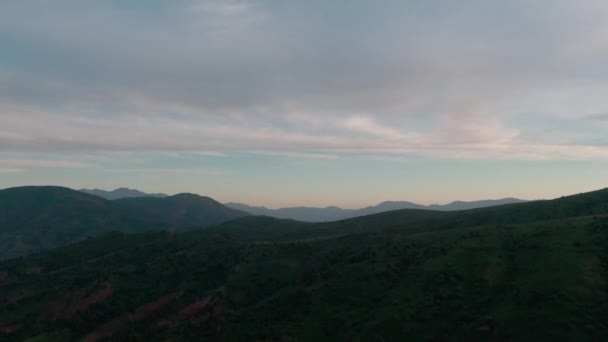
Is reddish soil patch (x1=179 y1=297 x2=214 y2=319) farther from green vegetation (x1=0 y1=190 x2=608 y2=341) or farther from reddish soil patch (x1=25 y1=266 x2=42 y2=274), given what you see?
reddish soil patch (x1=25 y1=266 x2=42 y2=274)

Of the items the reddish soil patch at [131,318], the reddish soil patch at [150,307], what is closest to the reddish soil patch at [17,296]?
the reddish soil patch at [131,318]

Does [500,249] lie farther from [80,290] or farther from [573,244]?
[80,290]

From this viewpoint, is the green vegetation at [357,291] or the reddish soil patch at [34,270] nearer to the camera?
the green vegetation at [357,291]

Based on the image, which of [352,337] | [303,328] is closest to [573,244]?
[352,337]

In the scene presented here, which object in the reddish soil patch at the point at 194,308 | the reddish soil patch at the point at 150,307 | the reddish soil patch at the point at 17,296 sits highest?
the reddish soil patch at the point at 194,308

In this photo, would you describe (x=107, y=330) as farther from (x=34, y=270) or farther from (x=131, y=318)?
(x=34, y=270)

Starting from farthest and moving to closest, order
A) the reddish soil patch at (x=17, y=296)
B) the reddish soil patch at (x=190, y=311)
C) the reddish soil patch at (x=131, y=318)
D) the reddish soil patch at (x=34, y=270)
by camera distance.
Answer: the reddish soil patch at (x=34, y=270)
the reddish soil patch at (x=17, y=296)
the reddish soil patch at (x=131, y=318)
the reddish soil patch at (x=190, y=311)

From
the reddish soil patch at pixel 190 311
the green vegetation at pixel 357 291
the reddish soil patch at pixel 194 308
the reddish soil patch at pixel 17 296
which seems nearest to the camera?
the green vegetation at pixel 357 291

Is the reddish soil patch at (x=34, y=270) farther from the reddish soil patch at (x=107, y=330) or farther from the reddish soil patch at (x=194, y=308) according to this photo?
the reddish soil patch at (x=194, y=308)
